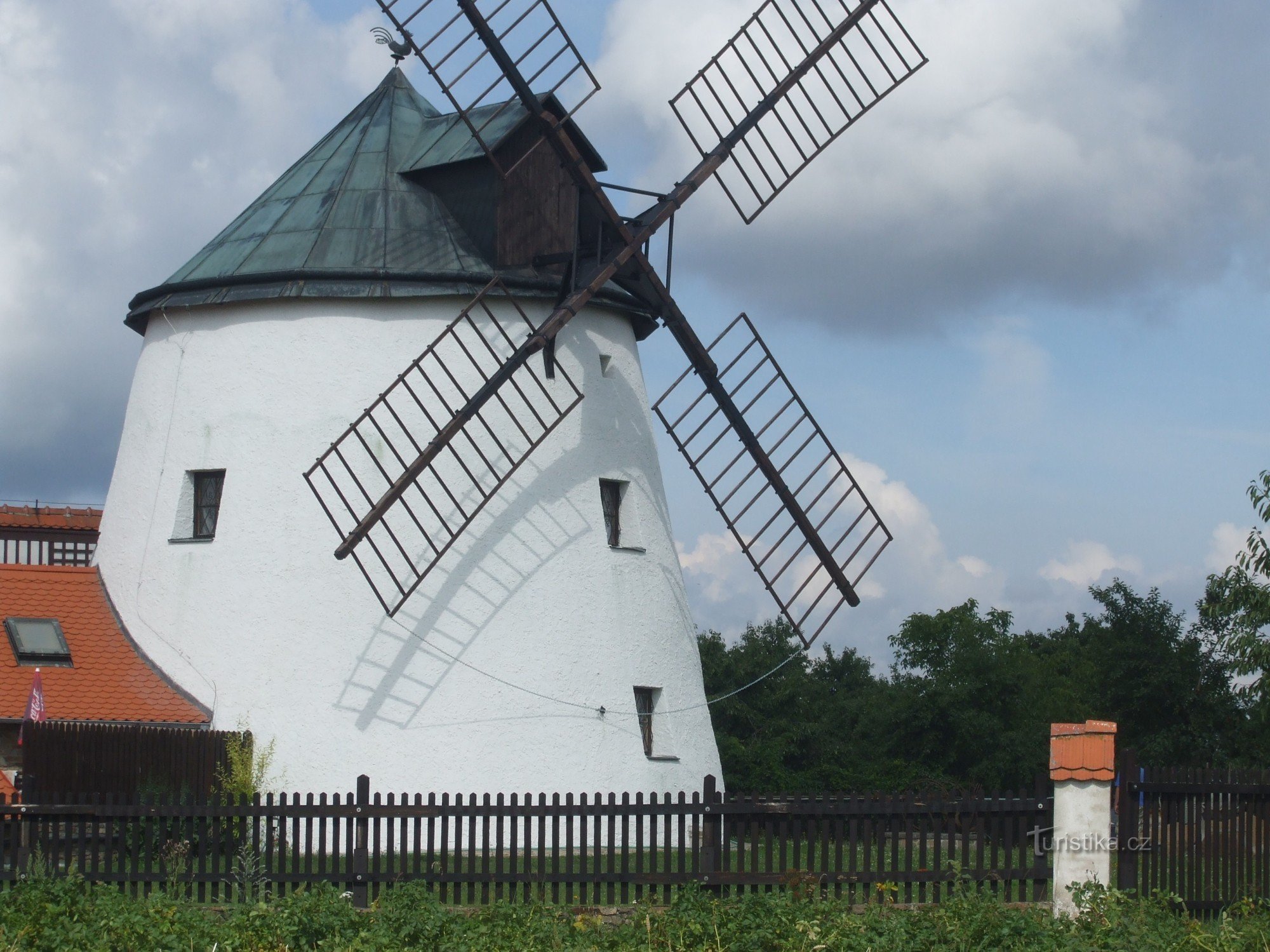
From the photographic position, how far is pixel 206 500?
14.8 meters

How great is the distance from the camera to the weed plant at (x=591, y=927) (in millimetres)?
Answer: 8625

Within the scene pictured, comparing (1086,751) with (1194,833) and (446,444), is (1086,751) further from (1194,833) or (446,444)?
(446,444)

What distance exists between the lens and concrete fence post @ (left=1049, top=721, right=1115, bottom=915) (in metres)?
10.2

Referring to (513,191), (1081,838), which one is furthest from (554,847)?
(513,191)

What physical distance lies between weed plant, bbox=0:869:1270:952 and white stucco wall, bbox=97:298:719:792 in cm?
408

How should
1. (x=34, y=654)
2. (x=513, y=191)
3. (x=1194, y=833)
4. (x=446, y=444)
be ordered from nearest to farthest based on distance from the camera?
(x=1194, y=833), (x=446, y=444), (x=34, y=654), (x=513, y=191)

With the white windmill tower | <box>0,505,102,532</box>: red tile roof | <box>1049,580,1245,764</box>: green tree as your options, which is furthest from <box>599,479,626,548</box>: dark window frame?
<box>1049,580,1245,764</box>: green tree

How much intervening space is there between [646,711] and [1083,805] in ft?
17.7

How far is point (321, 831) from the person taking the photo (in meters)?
11.1

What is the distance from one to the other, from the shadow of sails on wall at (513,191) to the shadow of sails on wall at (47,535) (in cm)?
648

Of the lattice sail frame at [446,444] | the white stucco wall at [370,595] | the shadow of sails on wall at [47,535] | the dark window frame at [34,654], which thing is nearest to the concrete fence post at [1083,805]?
the white stucco wall at [370,595]

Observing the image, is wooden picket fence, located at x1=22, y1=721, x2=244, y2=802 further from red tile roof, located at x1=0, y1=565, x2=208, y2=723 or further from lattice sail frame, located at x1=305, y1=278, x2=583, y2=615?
lattice sail frame, located at x1=305, y1=278, x2=583, y2=615

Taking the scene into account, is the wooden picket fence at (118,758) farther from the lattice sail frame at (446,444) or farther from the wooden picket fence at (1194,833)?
the wooden picket fence at (1194,833)

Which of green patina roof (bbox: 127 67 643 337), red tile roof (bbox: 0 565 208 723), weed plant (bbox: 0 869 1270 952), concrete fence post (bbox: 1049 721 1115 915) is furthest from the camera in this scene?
green patina roof (bbox: 127 67 643 337)
